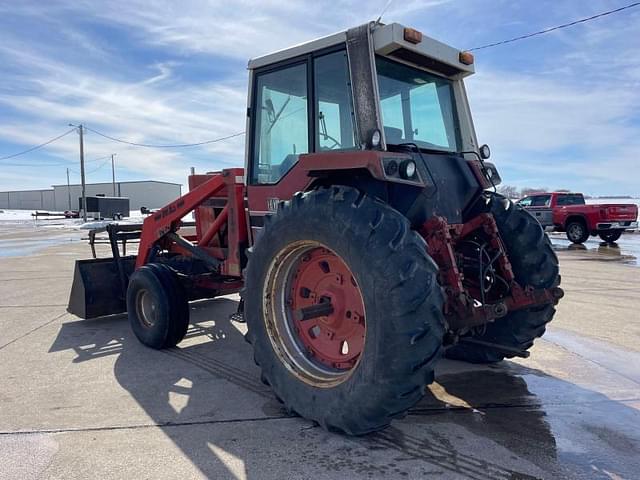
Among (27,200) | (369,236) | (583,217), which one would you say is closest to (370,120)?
(369,236)

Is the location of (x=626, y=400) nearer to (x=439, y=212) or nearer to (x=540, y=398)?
(x=540, y=398)

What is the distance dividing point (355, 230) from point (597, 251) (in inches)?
627

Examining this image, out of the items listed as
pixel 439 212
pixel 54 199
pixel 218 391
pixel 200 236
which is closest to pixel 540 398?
pixel 439 212

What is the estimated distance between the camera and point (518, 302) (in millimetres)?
3879

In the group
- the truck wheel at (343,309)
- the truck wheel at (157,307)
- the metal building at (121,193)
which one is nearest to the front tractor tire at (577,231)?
the truck wheel at (157,307)

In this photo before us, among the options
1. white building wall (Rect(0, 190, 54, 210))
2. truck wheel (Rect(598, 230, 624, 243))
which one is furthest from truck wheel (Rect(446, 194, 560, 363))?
white building wall (Rect(0, 190, 54, 210))

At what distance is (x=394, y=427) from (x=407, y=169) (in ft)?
5.77

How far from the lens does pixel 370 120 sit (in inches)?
147

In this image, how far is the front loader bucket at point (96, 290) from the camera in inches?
252

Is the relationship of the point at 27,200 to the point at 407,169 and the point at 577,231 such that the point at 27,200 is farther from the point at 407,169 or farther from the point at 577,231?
the point at 407,169

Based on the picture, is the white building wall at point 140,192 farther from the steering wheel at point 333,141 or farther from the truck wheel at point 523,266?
the truck wheel at point 523,266

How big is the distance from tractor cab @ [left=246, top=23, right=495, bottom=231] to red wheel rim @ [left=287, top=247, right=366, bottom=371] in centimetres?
64

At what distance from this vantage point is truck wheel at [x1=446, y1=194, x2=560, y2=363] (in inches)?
165

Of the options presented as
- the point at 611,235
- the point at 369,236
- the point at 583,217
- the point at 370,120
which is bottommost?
the point at 611,235
